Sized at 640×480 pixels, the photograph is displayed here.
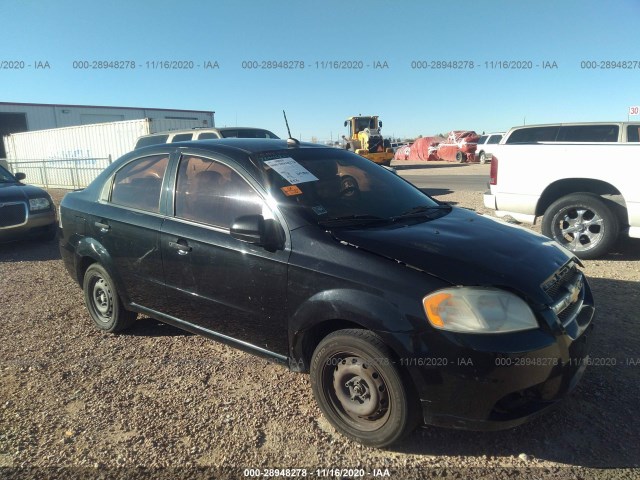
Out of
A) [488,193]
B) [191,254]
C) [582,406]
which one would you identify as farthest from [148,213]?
[488,193]

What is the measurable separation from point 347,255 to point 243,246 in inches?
29.3

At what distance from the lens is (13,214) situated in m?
7.36

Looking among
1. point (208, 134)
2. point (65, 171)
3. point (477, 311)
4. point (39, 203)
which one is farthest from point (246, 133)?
point (65, 171)

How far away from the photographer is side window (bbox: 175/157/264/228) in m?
3.04

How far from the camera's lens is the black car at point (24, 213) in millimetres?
7285

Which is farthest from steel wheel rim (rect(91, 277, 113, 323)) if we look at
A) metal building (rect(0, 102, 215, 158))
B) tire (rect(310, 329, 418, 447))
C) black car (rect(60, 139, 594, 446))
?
metal building (rect(0, 102, 215, 158))

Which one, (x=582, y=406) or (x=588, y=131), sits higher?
(x=588, y=131)

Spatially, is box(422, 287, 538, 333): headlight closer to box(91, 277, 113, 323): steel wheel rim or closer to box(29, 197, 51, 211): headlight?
box(91, 277, 113, 323): steel wheel rim

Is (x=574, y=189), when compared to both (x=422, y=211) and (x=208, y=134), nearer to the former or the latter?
(x=422, y=211)

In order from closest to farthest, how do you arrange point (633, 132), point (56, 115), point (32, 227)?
1. point (633, 132)
2. point (32, 227)
3. point (56, 115)

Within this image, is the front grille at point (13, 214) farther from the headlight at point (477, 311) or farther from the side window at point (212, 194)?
the headlight at point (477, 311)

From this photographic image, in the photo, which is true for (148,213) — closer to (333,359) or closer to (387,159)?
(333,359)

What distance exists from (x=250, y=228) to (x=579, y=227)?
16.2 ft

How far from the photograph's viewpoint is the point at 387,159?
2441 centimetres
